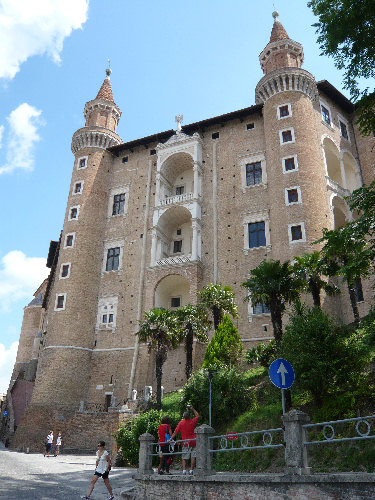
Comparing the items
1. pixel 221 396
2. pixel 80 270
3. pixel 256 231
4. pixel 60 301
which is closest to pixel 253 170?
pixel 256 231

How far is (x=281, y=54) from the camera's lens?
37.0 m

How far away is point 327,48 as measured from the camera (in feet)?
44.8

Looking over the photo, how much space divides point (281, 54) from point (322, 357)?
98.2 ft

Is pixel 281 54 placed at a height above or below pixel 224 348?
above

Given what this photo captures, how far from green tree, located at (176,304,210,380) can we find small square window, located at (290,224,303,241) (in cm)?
824

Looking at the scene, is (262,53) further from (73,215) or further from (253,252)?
(73,215)

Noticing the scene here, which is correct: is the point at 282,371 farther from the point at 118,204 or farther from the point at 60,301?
the point at 118,204

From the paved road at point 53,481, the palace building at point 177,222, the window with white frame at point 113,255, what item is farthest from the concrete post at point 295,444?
the window with white frame at point 113,255

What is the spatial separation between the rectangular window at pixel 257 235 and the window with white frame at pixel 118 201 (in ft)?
38.9

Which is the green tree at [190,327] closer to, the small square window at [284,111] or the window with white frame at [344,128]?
the small square window at [284,111]

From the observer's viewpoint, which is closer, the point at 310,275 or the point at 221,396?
the point at 221,396

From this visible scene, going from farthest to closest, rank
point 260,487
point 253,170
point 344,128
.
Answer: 1. point 344,128
2. point 253,170
3. point 260,487

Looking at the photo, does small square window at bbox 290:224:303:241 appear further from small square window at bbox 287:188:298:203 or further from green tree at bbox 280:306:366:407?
green tree at bbox 280:306:366:407

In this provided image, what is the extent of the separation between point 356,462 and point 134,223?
28068 millimetres
